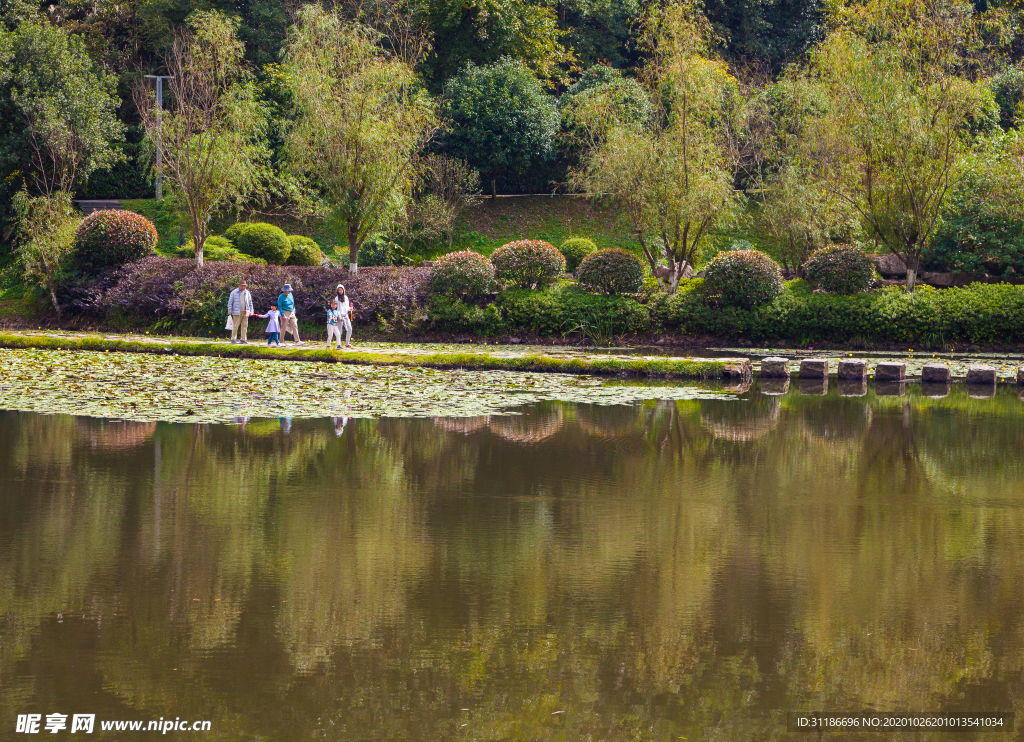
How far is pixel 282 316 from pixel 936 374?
13.0 meters

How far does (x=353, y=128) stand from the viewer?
25.9 m

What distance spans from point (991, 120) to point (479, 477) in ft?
103

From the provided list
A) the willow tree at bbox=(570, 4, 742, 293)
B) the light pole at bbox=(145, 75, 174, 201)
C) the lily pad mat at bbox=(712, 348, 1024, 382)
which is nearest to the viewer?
the lily pad mat at bbox=(712, 348, 1024, 382)

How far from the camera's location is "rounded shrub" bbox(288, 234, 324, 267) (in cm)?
3167

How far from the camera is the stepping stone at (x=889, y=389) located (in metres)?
16.4

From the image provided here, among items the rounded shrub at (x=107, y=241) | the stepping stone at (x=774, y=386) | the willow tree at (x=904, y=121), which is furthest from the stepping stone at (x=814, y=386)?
the rounded shrub at (x=107, y=241)

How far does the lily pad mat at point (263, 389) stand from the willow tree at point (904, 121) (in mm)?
12423

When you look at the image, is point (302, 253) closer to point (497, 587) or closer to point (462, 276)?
point (462, 276)

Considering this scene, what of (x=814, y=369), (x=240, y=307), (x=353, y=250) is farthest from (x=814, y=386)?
(x=353, y=250)

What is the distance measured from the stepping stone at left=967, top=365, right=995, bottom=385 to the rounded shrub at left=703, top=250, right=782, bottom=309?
23.1 ft

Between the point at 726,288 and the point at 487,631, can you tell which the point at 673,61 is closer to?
the point at 726,288


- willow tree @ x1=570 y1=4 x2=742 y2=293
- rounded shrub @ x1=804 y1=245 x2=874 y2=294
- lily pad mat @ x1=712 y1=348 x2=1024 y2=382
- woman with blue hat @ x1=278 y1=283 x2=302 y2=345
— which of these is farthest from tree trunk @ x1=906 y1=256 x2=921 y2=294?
woman with blue hat @ x1=278 y1=283 x2=302 y2=345

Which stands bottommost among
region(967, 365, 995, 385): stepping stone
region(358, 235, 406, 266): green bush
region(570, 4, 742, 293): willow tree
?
region(967, 365, 995, 385): stepping stone

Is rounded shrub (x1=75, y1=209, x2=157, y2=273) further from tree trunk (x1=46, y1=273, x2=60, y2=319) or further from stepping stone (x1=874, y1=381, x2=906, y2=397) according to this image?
stepping stone (x1=874, y1=381, x2=906, y2=397)
